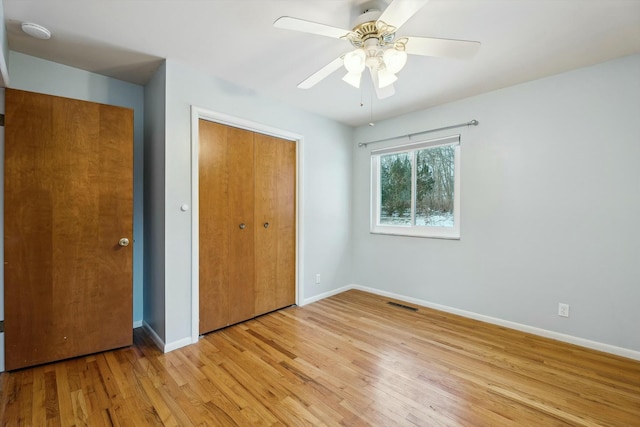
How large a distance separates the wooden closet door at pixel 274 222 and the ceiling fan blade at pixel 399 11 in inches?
74.8

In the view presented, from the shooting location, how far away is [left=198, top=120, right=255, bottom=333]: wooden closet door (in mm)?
2588

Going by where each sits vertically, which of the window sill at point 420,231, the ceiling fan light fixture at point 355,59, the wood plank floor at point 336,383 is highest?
the ceiling fan light fixture at point 355,59

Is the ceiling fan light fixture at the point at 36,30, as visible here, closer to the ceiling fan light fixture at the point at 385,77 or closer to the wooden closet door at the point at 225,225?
the wooden closet door at the point at 225,225

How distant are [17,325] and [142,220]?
115 cm

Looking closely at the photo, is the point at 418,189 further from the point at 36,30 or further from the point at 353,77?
the point at 36,30

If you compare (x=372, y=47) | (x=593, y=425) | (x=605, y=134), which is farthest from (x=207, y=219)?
(x=605, y=134)

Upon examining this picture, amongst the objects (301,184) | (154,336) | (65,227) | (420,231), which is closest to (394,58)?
(301,184)

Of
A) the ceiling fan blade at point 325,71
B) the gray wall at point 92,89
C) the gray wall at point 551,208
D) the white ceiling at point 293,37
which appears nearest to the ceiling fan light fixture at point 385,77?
the ceiling fan blade at point 325,71

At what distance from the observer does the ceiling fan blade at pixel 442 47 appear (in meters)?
1.52

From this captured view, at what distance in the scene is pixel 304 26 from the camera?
1425 millimetres

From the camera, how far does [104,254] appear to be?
226 cm

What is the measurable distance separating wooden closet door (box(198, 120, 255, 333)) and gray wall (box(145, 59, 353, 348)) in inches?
6.4

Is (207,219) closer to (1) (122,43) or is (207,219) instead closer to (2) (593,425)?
(1) (122,43)

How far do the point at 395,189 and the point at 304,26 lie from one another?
2.65m
